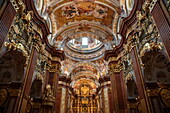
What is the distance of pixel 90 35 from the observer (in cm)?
1598

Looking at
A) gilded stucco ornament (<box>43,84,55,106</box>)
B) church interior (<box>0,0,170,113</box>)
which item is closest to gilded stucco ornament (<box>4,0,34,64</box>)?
church interior (<box>0,0,170,113</box>)

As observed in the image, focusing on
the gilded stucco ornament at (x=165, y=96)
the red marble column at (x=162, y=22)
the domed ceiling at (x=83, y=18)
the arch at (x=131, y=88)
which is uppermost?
the domed ceiling at (x=83, y=18)

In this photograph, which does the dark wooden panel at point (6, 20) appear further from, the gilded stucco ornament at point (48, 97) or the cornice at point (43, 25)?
the gilded stucco ornament at point (48, 97)

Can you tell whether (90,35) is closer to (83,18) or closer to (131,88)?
(83,18)

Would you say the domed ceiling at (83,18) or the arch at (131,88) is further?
the domed ceiling at (83,18)

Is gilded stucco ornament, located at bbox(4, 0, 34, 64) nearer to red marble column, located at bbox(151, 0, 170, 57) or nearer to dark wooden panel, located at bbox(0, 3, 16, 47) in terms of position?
dark wooden panel, located at bbox(0, 3, 16, 47)

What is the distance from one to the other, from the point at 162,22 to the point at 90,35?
401 inches

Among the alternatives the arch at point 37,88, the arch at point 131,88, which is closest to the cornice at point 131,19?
the arch at point 131,88

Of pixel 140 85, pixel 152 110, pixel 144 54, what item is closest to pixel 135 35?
A: pixel 144 54

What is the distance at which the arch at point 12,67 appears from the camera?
781cm

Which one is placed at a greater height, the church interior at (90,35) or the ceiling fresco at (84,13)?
the ceiling fresco at (84,13)

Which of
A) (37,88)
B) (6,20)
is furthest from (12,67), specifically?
(6,20)

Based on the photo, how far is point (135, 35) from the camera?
9094 millimetres

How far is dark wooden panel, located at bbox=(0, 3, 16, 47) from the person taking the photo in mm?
5828
